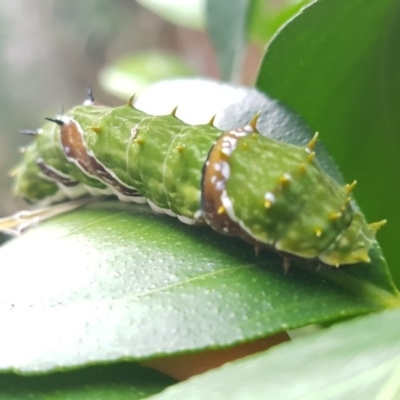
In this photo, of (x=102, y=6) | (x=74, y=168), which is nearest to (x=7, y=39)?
(x=102, y=6)

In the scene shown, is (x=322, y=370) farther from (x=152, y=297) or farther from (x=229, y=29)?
(x=229, y=29)

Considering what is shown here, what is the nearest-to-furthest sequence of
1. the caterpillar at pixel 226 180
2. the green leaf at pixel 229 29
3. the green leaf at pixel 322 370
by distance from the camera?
1. the green leaf at pixel 322 370
2. the caterpillar at pixel 226 180
3. the green leaf at pixel 229 29

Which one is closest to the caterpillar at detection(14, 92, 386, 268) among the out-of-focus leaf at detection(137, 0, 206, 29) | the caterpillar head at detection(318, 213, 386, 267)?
the caterpillar head at detection(318, 213, 386, 267)

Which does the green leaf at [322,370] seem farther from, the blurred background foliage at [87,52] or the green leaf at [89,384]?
the blurred background foliage at [87,52]

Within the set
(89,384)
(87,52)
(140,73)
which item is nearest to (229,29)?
(140,73)

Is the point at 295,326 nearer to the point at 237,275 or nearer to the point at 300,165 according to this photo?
the point at 237,275

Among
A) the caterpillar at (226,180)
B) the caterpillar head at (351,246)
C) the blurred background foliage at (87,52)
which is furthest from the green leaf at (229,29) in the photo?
the caterpillar head at (351,246)
